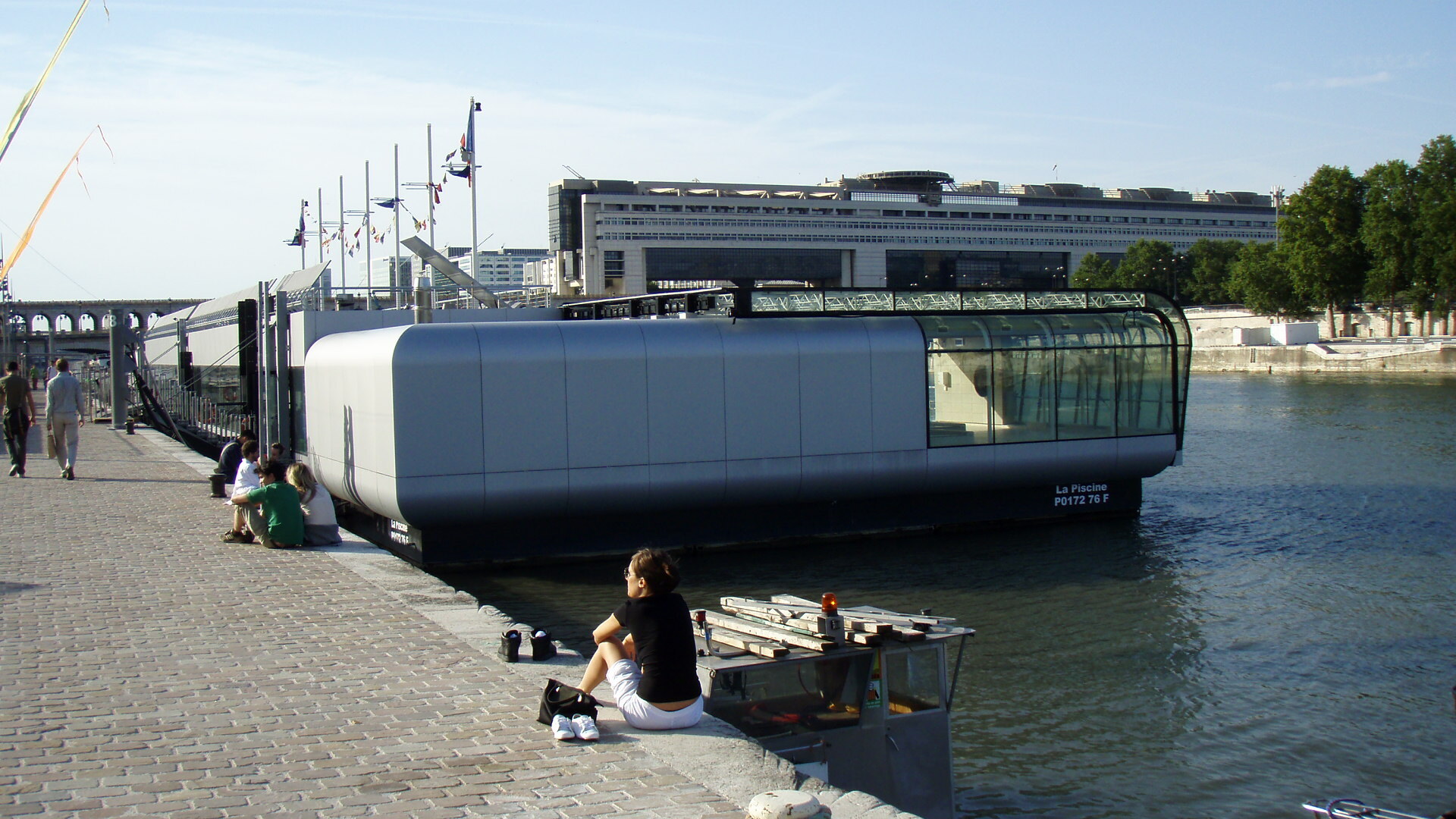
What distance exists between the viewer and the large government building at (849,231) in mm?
173000

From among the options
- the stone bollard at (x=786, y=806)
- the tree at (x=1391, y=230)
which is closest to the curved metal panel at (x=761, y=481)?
the stone bollard at (x=786, y=806)

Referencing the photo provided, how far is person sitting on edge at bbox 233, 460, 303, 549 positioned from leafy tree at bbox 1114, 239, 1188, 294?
430ft

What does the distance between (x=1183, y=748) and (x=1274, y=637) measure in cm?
484

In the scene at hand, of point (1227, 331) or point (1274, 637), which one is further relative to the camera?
point (1227, 331)

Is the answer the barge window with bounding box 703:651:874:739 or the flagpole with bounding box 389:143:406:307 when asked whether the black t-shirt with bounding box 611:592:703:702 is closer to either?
the barge window with bounding box 703:651:874:739

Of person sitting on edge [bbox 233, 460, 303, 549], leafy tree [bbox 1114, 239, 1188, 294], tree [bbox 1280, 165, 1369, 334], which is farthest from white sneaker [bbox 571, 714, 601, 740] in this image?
leafy tree [bbox 1114, 239, 1188, 294]

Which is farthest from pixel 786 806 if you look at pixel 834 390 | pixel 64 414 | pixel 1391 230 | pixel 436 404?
pixel 1391 230

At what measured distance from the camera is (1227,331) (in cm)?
11062

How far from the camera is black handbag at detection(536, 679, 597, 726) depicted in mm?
7672

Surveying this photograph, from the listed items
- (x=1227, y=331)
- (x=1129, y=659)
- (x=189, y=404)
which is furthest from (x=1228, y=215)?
(x=1129, y=659)

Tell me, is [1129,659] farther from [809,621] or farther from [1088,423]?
[1088,423]

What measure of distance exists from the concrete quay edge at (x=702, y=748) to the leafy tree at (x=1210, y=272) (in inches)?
5658

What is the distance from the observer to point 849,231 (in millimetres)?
182750

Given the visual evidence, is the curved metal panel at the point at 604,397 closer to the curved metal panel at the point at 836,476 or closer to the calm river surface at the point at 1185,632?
the calm river surface at the point at 1185,632
